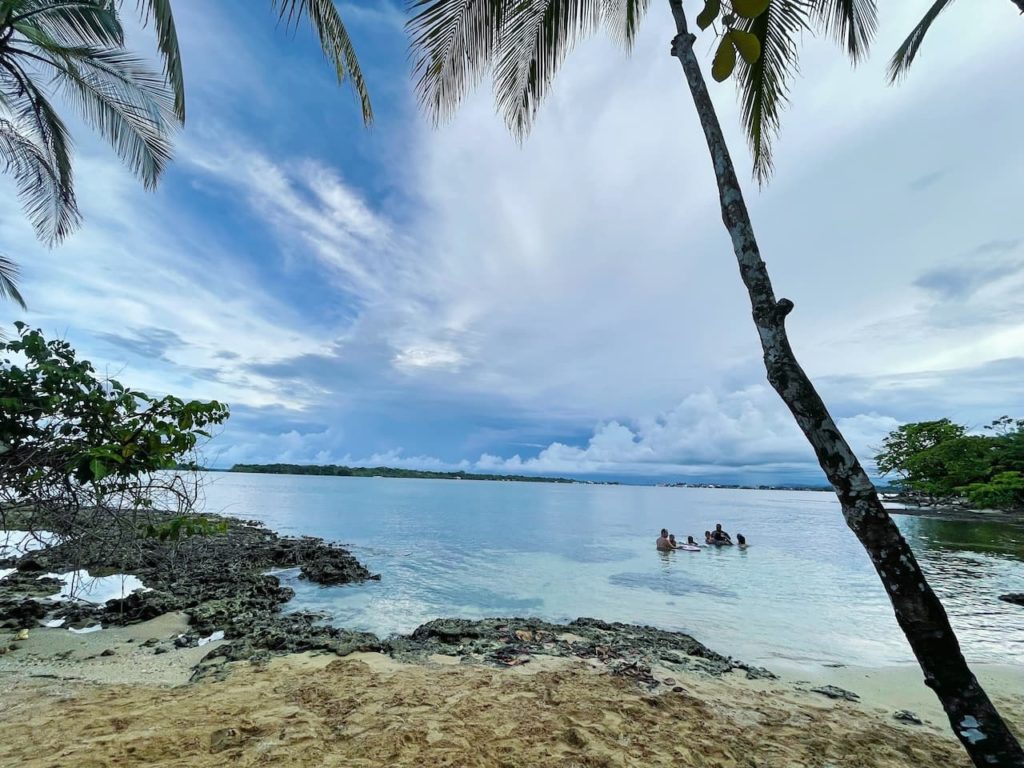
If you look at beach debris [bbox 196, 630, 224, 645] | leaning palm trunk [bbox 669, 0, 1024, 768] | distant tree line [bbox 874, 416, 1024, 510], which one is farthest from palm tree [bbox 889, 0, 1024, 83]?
distant tree line [bbox 874, 416, 1024, 510]

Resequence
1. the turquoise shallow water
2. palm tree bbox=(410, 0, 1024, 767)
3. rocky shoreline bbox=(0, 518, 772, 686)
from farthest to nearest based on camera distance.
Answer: the turquoise shallow water → rocky shoreline bbox=(0, 518, 772, 686) → palm tree bbox=(410, 0, 1024, 767)

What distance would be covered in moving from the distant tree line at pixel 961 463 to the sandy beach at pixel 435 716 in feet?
155

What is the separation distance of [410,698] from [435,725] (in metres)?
0.75

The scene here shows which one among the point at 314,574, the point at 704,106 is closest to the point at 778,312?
the point at 704,106

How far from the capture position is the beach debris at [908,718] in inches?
188

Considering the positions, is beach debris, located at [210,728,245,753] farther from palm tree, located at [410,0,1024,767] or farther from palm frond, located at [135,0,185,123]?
palm frond, located at [135,0,185,123]

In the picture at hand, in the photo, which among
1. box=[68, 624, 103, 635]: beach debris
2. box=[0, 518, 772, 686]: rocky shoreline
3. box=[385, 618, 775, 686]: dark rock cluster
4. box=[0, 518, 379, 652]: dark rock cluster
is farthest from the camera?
box=[68, 624, 103, 635]: beach debris

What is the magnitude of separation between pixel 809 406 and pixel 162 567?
15535 mm

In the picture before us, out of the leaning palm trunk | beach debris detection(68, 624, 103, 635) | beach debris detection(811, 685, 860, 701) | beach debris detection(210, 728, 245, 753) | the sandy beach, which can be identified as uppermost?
the leaning palm trunk

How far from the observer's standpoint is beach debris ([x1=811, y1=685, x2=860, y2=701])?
5652 mm

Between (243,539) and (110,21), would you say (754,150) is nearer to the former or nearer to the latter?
(110,21)

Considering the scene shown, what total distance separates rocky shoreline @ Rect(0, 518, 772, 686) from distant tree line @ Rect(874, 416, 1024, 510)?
46.5m

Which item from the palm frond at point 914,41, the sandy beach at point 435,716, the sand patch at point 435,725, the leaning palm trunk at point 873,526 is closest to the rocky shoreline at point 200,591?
the sandy beach at point 435,716

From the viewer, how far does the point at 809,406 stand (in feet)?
10.3
